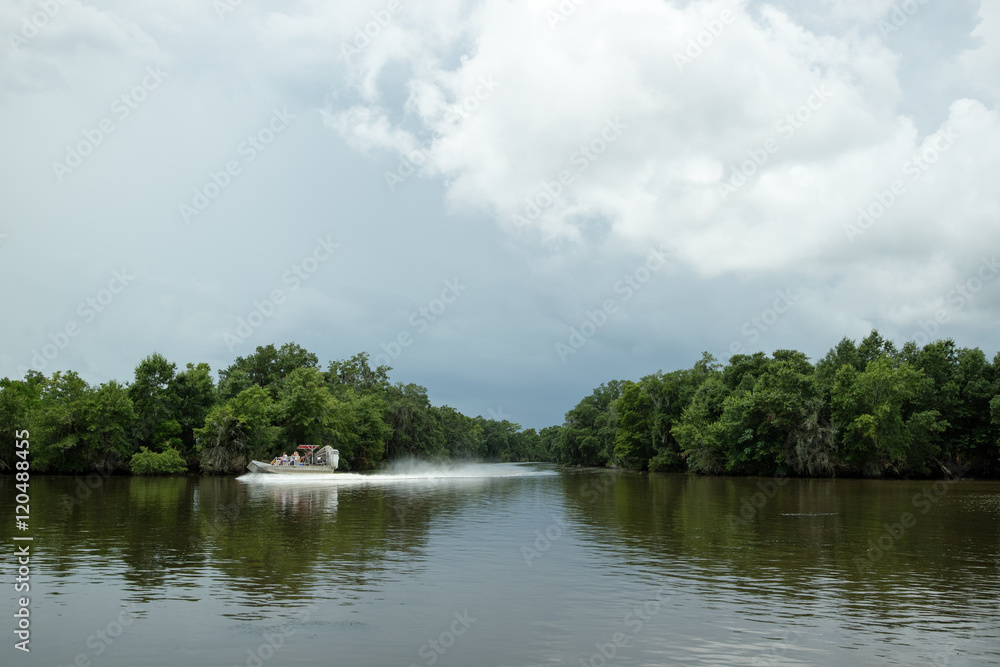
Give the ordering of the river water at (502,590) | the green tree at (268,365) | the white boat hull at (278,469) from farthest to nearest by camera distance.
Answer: the green tree at (268,365) < the white boat hull at (278,469) < the river water at (502,590)

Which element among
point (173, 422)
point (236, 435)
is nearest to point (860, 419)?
point (236, 435)

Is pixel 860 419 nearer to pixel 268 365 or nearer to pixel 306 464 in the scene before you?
pixel 306 464

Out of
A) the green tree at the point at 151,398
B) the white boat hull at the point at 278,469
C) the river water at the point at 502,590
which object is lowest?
the white boat hull at the point at 278,469

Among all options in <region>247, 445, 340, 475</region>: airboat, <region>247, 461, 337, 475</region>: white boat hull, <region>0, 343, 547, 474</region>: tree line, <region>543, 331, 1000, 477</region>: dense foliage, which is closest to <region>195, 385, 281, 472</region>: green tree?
<region>0, 343, 547, 474</region>: tree line

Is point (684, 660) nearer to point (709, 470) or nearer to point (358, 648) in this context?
point (358, 648)

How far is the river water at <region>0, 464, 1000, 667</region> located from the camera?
1202 cm

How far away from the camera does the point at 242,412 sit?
83.8 metres

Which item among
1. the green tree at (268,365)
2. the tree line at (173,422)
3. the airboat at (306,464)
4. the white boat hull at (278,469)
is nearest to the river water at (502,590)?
the white boat hull at (278,469)

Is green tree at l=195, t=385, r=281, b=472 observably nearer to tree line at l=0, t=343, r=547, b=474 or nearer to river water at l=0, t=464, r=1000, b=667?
tree line at l=0, t=343, r=547, b=474

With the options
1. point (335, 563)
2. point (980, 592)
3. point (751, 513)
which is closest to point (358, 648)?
point (335, 563)

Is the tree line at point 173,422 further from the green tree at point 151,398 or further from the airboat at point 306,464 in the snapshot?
the airboat at point 306,464

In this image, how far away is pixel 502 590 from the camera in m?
16.7

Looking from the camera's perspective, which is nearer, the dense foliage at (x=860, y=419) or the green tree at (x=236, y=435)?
the dense foliage at (x=860, y=419)

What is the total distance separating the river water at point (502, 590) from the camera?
473 inches
